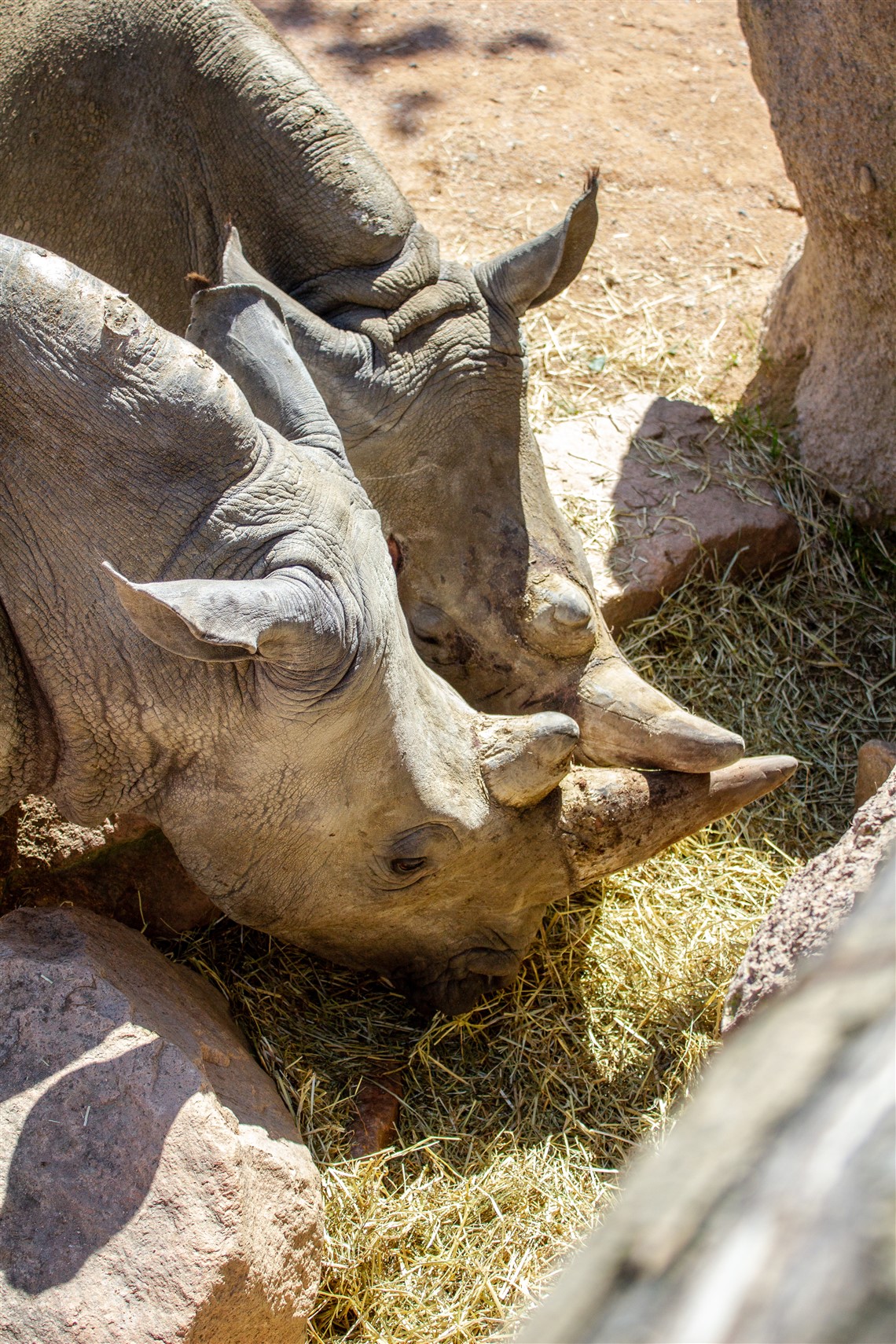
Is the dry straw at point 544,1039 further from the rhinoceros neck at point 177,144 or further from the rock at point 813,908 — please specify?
the rhinoceros neck at point 177,144

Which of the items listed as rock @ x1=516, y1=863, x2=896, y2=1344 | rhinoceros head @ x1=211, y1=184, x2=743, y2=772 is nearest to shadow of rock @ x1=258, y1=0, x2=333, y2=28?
rhinoceros head @ x1=211, y1=184, x2=743, y2=772

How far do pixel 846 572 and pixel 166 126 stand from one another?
3.66 metres

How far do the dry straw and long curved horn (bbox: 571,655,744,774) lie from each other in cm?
78

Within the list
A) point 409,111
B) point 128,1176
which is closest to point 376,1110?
point 128,1176

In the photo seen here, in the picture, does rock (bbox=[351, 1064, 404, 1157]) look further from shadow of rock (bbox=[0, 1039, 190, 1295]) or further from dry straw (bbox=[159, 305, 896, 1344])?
shadow of rock (bbox=[0, 1039, 190, 1295])

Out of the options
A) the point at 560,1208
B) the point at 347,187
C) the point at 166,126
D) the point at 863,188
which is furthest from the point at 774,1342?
the point at 863,188

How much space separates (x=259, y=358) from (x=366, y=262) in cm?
107

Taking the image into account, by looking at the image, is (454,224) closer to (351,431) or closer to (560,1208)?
(351,431)

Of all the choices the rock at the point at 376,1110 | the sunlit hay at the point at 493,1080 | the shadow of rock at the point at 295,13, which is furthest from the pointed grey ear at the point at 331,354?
the shadow of rock at the point at 295,13

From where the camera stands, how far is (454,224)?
7.66m

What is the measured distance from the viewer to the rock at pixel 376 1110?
12.2 feet

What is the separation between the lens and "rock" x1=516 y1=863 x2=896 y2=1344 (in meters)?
0.72

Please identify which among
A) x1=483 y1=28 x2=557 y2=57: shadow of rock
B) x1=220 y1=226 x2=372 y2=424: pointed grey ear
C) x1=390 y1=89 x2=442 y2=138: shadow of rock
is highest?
x1=483 y1=28 x2=557 y2=57: shadow of rock

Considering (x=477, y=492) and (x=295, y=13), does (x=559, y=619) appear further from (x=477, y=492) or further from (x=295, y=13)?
(x=295, y=13)
